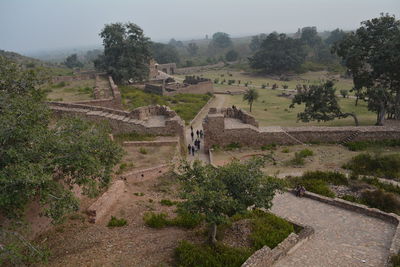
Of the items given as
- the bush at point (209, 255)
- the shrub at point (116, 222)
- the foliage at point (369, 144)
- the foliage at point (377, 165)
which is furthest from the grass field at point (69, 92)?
the bush at point (209, 255)

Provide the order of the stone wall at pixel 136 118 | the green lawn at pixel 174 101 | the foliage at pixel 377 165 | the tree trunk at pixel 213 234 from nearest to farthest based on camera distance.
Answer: the tree trunk at pixel 213 234, the foliage at pixel 377 165, the stone wall at pixel 136 118, the green lawn at pixel 174 101

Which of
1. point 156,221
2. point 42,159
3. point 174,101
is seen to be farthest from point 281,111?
point 42,159

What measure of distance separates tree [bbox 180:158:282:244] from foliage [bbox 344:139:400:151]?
43.4 feet

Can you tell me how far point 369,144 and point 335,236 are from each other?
1220 centimetres

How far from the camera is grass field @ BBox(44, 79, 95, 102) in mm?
30172

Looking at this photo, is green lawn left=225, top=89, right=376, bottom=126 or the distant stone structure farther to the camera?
the distant stone structure

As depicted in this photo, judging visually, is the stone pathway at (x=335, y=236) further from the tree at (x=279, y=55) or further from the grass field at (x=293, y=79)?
the tree at (x=279, y=55)

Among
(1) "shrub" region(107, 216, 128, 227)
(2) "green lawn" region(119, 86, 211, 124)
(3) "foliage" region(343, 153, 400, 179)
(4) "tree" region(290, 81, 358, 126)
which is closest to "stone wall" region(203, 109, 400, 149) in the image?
(3) "foliage" region(343, 153, 400, 179)

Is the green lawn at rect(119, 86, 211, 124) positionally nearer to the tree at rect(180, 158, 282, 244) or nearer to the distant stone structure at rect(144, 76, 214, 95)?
the distant stone structure at rect(144, 76, 214, 95)

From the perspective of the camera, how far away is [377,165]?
57.6ft

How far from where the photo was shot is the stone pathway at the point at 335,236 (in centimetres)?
973

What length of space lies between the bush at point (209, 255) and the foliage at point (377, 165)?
10.5 m

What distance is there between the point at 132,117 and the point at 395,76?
1973 cm

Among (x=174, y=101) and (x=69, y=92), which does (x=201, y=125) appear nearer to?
(x=174, y=101)
